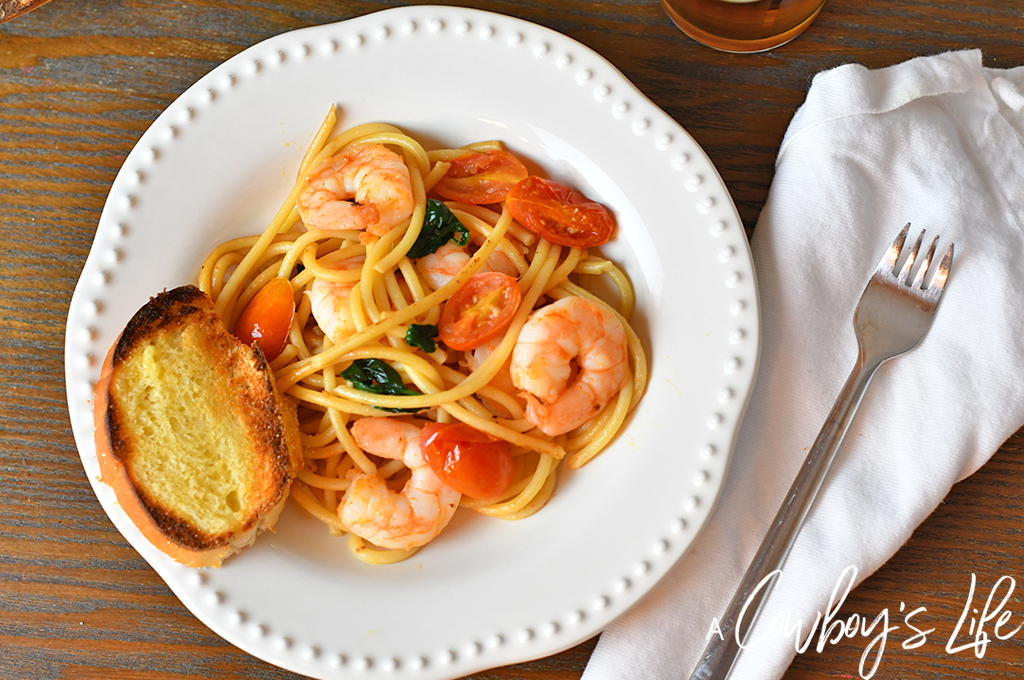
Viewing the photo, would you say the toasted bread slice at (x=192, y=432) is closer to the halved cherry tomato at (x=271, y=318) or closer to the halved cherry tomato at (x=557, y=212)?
the halved cherry tomato at (x=271, y=318)

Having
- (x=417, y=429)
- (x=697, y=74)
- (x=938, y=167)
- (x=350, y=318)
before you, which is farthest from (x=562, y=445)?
(x=938, y=167)

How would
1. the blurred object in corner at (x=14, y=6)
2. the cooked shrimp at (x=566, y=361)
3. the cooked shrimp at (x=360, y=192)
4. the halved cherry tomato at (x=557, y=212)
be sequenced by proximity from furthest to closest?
the blurred object in corner at (x=14, y=6) → the halved cherry tomato at (x=557, y=212) → the cooked shrimp at (x=360, y=192) → the cooked shrimp at (x=566, y=361)

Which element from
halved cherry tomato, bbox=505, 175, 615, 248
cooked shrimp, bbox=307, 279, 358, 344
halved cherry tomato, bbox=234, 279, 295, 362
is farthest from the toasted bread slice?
halved cherry tomato, bbox=505, 175, 615, 248

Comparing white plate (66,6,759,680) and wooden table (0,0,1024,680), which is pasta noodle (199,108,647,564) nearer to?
white plate (66,6,759,680)

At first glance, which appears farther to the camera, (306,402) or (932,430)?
(306,402)

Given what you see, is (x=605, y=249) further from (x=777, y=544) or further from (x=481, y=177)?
(x=777, y=544)

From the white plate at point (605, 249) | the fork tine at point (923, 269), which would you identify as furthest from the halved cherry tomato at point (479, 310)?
the fork tine at point (923, 269)

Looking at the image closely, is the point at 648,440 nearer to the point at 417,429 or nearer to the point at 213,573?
the point at 417,429

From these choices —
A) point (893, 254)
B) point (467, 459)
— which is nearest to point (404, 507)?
point (467, 459)
